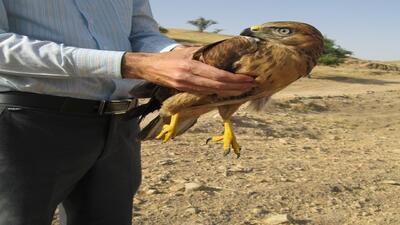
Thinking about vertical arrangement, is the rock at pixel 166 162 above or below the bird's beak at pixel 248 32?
below

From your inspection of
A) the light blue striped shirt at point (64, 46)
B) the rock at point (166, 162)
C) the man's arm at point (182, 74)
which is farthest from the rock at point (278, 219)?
the man's arm at point (182, 74)

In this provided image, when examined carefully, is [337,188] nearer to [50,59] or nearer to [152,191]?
[152,191]

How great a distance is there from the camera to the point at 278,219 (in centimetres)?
470

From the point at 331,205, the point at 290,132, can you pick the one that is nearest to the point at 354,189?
the point at 331,205

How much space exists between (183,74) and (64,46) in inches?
16.9

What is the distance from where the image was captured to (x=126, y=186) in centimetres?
258

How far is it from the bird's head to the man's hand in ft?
0.93

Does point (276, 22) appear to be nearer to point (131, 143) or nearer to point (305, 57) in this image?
point (305, 57)

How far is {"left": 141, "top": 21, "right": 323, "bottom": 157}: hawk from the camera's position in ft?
6.95

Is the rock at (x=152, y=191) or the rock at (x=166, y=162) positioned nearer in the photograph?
the rock at (x=152, y=191)

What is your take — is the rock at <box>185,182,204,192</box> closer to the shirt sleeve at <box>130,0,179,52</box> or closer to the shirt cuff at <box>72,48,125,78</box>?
the shirt sleeve at <box>130,0,179,52</box>

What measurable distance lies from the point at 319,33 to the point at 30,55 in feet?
3.68

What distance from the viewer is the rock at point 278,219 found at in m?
4.67

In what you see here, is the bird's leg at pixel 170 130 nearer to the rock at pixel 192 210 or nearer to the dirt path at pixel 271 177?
the dirt path at pixel 271 177
